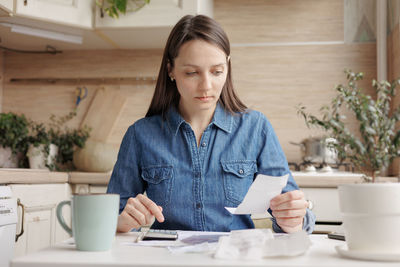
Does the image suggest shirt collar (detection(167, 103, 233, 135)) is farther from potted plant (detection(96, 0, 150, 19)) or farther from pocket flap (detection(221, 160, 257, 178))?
potted plant (detection(96, 0, 150, 19))

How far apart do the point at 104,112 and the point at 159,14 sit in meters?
0.77

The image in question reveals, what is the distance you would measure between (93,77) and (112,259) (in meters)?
2.34

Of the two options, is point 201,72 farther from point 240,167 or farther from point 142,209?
point 142,209

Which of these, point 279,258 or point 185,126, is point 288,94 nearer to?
point 185,126

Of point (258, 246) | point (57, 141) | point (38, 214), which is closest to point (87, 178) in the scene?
point (38, 214)

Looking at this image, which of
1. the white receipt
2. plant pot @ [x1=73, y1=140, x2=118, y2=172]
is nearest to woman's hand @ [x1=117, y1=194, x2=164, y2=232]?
the white receipt

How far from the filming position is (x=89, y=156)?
8.14ft

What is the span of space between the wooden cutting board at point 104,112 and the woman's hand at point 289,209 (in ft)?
6.28

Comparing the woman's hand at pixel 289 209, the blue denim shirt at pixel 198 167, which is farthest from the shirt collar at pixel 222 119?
the woman's hand at pixel 289 209

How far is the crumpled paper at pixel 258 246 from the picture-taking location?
686 millimetres

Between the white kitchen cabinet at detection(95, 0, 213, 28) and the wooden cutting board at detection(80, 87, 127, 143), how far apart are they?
0.55 metres

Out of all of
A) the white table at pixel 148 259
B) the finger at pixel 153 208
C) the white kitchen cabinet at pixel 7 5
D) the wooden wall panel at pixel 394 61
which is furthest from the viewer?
the wooden wall panel at pixel 394 61

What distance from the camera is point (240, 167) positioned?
4.43 feet

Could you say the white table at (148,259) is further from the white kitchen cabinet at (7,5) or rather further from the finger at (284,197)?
the white kitchen cabinet at (7,5)
